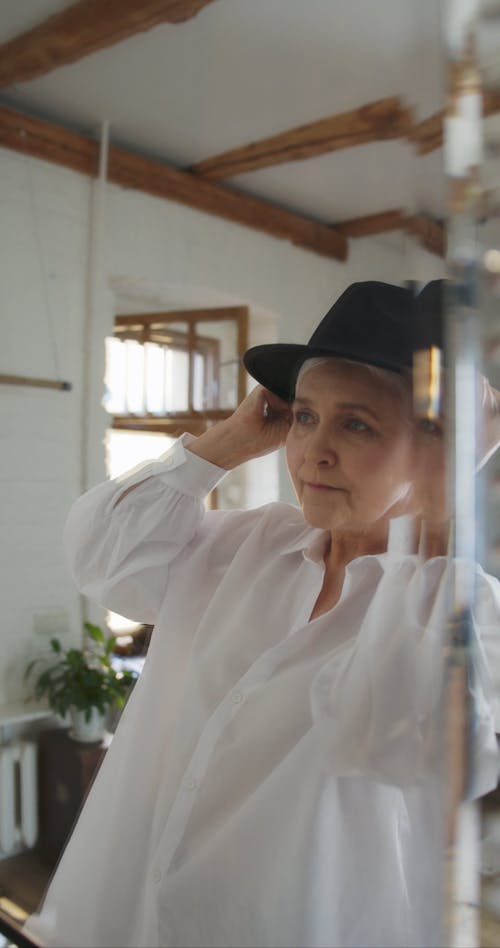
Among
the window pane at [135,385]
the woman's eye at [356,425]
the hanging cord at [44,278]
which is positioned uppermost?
the hanging cord at [44,278]

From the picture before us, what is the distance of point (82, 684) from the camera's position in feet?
0.98

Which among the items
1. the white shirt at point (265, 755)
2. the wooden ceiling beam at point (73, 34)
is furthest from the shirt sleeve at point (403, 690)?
the wooden ceiling beam at point (73, 34)

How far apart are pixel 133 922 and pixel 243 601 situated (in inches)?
5.0

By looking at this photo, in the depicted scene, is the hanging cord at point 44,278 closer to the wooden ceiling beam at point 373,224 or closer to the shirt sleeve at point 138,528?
the shirt sleeve at point 138,528

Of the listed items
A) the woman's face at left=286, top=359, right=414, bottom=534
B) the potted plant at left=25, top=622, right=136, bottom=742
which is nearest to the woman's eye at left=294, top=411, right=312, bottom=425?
the woman's face at left=286, top=359, right=414, bottom=534

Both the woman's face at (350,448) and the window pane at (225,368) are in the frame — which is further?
the window pane at (225,368)

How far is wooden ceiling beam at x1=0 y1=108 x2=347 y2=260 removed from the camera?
24 centimetres

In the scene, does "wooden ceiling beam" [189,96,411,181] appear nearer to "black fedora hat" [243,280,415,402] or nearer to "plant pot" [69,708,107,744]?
"black fedora hat" [243,280,415,402]

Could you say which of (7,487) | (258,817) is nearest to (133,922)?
(258,817)

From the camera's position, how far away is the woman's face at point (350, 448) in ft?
0.58

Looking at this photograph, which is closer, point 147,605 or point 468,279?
point 468,279

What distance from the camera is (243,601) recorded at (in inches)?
12.4

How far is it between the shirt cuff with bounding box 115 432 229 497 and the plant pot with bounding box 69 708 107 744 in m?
0.12

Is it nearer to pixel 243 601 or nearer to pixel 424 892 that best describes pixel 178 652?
pixel 243 601
